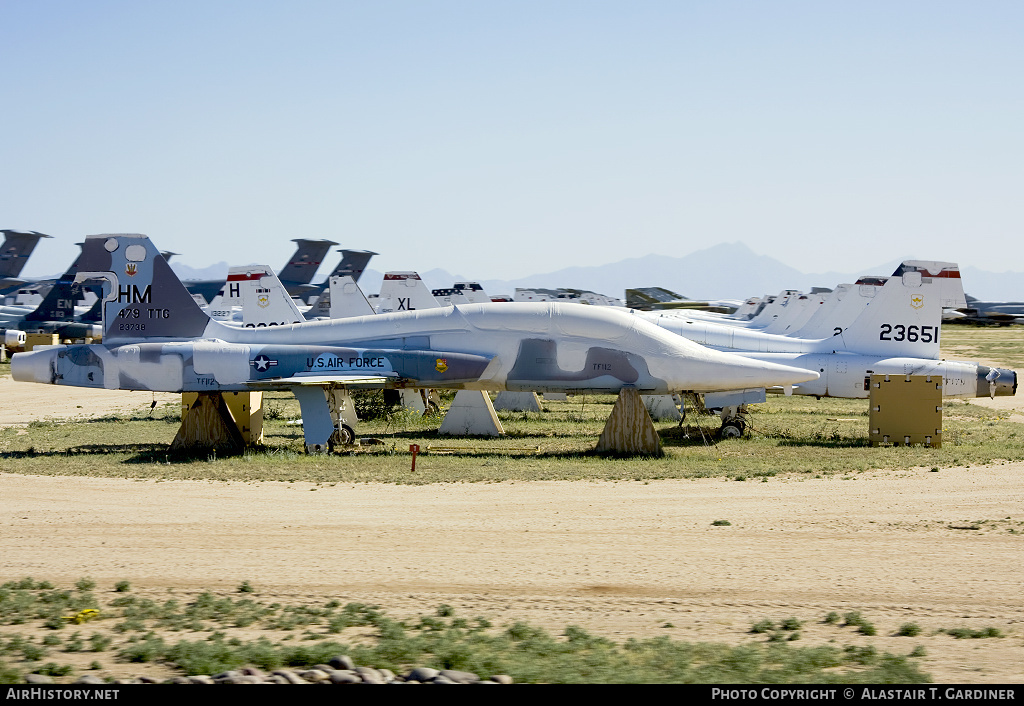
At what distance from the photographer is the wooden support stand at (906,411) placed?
729 inches

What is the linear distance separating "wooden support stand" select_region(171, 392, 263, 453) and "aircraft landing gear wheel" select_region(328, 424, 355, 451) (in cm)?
208

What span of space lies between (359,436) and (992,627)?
50.0 feet

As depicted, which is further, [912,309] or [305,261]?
[305,261]

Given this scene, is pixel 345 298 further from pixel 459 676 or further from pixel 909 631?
pixel 459 676

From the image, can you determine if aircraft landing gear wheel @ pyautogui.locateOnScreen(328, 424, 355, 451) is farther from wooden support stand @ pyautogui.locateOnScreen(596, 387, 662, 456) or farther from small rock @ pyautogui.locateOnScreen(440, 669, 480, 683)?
small rock @ pyautogui.locateOnScreen(440, 669, 480, 683)

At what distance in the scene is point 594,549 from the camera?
9.95 metres

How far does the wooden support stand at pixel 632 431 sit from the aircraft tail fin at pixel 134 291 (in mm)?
8672

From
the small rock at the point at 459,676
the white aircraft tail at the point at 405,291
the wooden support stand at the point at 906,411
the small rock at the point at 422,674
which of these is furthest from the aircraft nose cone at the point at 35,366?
the wooden support stand at the point at 906,411

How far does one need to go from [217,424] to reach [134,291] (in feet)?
10.6

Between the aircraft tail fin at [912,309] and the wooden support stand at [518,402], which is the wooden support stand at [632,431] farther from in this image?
the wooden support stand at [518,402]

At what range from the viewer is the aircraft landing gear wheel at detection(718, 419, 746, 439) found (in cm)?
2111

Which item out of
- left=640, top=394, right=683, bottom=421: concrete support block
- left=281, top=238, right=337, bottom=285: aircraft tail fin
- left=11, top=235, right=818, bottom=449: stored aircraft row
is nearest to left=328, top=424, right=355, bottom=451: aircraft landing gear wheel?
left=11, top=235, right=818, bottom=449: stored aircraft row

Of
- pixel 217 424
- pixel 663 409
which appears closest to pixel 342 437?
pixel 217 424

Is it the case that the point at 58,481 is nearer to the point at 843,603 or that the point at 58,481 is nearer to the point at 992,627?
the point at 843,603
